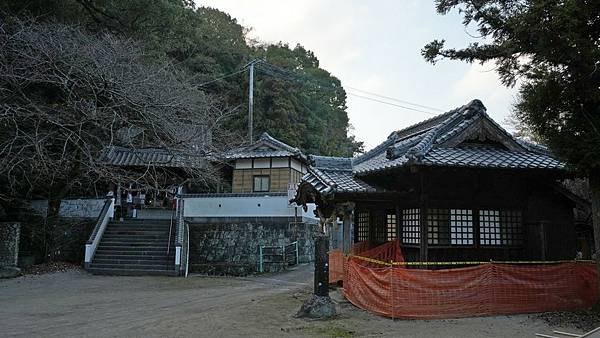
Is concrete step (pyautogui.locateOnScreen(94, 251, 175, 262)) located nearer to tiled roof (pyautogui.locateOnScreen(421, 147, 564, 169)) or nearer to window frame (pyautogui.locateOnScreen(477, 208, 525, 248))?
window frame (pyautogui.locateOnScreen(477, 208, 525, 248))

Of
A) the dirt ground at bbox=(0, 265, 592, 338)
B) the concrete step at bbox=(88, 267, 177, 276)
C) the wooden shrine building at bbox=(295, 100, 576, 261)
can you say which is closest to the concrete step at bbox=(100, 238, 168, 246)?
the concrete step at bbox=(88, 267, 177, 276)

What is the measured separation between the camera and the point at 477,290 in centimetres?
949

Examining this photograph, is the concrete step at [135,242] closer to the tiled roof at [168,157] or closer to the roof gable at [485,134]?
the tiled roof at [168,157]

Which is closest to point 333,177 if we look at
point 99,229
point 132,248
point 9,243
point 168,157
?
point 168,157

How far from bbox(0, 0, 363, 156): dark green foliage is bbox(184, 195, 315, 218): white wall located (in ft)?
19.6

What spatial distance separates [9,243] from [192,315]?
40.2 feet

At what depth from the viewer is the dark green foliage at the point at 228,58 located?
54.9 feet

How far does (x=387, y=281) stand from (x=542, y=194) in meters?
5.24

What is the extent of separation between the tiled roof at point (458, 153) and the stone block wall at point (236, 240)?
32.0 feet

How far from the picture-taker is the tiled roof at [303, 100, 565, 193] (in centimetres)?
977

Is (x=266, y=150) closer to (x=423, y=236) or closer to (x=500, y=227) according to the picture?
(x=423, y=236)

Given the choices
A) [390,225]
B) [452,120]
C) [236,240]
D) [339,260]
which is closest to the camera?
[452,120]

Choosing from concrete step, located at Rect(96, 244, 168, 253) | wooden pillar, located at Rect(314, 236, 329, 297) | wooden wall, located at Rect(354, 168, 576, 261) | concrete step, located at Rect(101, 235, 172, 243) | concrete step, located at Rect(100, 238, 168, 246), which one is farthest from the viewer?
concrete step, located at Rect(101, 235, 172, 243)

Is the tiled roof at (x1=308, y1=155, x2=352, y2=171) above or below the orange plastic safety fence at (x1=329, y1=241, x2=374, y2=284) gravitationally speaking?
above
